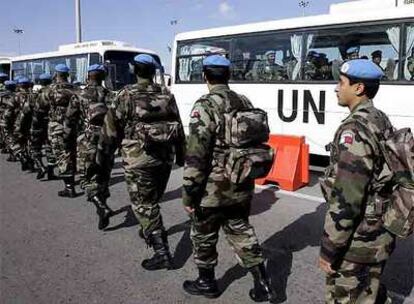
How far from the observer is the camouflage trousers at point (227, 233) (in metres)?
3.47

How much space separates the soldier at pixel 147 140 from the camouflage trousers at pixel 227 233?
725 mm

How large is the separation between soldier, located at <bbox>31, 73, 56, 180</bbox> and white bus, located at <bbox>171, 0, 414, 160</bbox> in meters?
3.92

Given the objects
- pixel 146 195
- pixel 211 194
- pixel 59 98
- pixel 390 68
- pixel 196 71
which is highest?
pixel 196 71

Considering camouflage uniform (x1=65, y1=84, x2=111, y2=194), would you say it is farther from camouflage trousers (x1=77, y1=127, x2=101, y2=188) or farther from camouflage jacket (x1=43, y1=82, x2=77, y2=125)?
camouflage jacket (x1=43, y1=82, x2=77, y2=125)

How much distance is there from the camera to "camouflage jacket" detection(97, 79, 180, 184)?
4320 millimetres

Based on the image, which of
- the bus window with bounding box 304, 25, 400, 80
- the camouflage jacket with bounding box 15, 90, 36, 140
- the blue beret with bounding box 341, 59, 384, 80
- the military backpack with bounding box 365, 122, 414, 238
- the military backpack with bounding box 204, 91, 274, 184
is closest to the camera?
the military backpack with bounding box 365, 122, 414, 238

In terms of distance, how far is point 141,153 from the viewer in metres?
4.35

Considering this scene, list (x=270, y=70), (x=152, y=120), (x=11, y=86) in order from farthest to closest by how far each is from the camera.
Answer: (x=11, y=86) → (x=270, y=70) → (x=152, y=120)

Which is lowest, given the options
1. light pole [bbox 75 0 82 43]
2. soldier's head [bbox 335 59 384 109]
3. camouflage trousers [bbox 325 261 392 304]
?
camouflage trousers [bbox 325 261 392 304]

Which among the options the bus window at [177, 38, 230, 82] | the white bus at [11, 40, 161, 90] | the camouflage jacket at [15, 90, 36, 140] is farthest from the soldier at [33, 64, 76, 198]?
the white bus at [11, 40, 161, 90]

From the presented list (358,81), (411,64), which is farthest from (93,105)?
(411,64)

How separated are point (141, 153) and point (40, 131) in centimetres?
453

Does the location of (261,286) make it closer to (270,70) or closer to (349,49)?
(349,49)

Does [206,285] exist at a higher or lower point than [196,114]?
lower
